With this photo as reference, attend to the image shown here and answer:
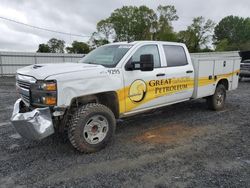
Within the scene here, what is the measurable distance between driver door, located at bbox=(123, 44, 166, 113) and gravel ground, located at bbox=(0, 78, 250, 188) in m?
0.68

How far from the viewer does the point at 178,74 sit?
5.63m

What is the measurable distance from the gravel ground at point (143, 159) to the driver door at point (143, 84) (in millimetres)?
684

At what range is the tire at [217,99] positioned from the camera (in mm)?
7114

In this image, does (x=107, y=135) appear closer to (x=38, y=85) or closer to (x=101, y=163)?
(x=101, y=163)

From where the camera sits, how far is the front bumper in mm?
3529

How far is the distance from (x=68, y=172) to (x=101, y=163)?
540 millimetres

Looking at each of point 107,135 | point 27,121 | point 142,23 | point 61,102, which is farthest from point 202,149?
point 142,23

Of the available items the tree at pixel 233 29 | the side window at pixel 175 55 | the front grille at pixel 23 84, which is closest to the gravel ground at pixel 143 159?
the front grille at pixel 23 84

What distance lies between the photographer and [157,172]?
3.44 metres

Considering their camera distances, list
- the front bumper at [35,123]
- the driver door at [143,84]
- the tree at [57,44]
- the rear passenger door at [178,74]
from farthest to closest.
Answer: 1. the tree at [57,44]
2. the rear passenger door at [178,74]
3. the driver door at [143,84]
4. the front bumper at [35,123]

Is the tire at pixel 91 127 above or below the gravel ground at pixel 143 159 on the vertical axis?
above

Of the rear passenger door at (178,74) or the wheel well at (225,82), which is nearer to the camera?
the rear passenger door at (178,74)

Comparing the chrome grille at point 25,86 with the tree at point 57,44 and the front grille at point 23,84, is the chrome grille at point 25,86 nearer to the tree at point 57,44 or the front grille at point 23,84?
the front grille at point 23,84

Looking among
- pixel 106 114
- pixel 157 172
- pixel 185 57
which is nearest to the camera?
pixel 157 172
